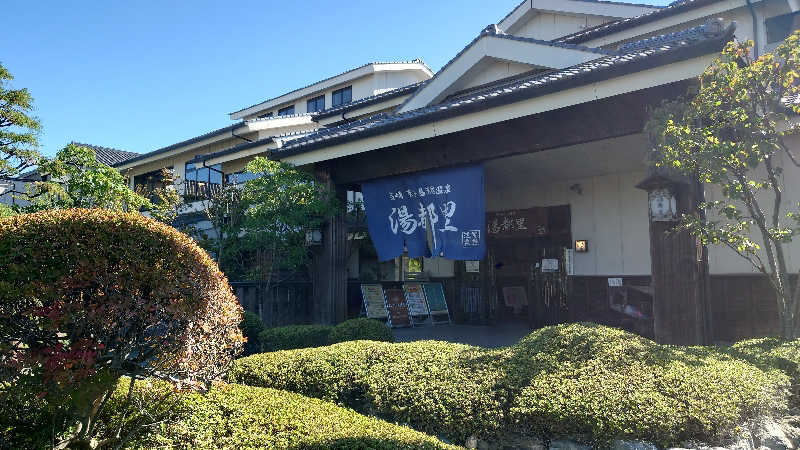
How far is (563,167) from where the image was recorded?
34.6 feet

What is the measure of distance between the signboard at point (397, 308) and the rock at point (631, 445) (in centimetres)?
872

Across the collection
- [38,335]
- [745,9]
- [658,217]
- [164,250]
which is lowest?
[38,335]

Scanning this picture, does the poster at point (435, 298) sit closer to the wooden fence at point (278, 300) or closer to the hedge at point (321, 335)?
the wooden fence at point (278, 300)

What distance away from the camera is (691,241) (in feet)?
22.2

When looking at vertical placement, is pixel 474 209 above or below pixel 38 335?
above

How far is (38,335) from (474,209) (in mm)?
7041

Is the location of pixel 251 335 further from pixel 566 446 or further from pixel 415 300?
pixel 566 446

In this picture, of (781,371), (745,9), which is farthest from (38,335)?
(745,9)

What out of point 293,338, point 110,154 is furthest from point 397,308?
point 110,154

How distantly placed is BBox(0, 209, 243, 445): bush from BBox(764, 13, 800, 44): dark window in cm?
1295

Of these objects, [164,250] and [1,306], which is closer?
[1,306]

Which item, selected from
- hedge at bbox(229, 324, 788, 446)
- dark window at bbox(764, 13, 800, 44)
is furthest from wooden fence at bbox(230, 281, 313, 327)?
dark window at bbox(764, 13, 800, 44)

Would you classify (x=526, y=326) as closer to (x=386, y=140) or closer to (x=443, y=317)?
(x=443, y=317)

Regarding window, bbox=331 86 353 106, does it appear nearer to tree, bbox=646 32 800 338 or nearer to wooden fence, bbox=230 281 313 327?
wooden fence, bbox=230 281 313 327
